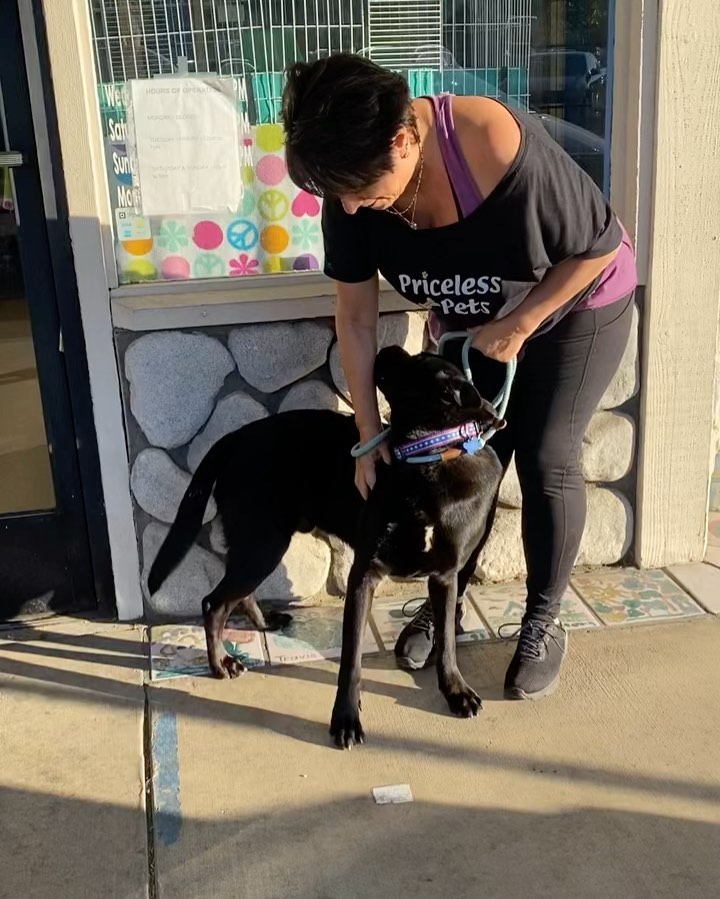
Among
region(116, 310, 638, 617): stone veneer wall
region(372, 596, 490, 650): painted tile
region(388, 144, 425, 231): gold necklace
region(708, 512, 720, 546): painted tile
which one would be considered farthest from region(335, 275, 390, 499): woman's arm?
region(708, 512, 720, 546): painted tile

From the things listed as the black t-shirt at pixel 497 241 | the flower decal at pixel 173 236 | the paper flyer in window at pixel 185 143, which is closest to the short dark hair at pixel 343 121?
→ the black t-shirt at pixel 497 241

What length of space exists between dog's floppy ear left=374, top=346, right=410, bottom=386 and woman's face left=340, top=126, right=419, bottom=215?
1.63ft

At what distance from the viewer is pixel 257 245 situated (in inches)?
127

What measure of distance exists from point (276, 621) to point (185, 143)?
1622mm

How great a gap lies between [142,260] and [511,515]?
5.28 feet

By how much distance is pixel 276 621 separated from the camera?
328 centimetres

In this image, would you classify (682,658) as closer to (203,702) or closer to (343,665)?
(343,665)

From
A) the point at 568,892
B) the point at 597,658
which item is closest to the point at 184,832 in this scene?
the point at 568,892

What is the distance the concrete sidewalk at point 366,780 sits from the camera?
219 cm

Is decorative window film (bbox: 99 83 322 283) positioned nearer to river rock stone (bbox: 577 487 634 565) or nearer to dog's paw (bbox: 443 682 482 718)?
river rock stone (bbox: 577 487 634 565)

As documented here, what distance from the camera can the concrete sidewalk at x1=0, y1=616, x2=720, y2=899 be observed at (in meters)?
2.19

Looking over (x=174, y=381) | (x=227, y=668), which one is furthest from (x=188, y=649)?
(x=174, y=381)

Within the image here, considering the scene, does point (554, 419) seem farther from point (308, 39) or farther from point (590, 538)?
point (308, 39)

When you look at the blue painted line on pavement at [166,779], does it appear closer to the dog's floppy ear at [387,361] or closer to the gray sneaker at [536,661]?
the gray sneaker at [536,661]
